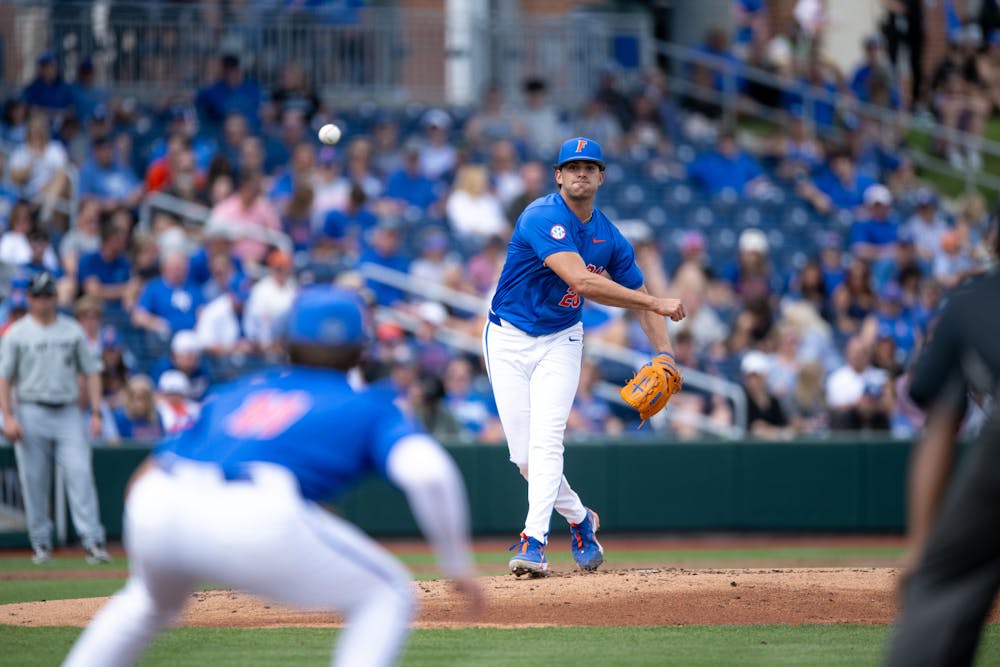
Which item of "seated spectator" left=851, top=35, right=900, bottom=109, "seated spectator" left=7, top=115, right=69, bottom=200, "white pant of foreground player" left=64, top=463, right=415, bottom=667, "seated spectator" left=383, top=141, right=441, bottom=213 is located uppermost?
"white pant of foreground player" left=64, top=463, right=415, bottom=667

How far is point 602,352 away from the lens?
14.1 m

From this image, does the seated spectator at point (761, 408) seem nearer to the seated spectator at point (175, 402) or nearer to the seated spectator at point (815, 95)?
the seated spectator at point (175, 402)

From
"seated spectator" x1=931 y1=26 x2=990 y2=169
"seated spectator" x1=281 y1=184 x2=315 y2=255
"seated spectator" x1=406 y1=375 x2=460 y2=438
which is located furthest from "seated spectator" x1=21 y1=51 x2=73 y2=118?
"seated spectator" x1=931 y1=26 x2=990 y2=169

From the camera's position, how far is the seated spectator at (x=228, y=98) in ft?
56.4

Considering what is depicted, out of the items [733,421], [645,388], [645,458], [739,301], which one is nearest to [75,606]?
[645,388]

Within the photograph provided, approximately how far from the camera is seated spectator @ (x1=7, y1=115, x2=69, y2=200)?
15.0m

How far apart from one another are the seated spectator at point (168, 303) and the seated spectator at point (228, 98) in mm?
3907

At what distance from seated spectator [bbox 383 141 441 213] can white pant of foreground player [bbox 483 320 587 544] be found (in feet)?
27.9

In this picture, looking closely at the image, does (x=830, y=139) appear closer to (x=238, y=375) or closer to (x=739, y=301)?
(x=739, y=301)

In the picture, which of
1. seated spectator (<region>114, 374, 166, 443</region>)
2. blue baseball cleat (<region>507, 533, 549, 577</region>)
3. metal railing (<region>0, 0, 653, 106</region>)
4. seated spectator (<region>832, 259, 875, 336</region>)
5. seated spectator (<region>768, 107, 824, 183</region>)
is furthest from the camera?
seated spectator (<region>768, 107, 824, 183</region>)

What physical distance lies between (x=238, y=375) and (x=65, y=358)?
2394 millimetres

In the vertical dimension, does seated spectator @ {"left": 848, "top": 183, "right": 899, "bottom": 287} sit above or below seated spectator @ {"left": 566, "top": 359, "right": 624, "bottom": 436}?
above

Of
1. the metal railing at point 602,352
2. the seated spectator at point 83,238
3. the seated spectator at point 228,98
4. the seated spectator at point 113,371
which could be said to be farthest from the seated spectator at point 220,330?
the seated spectator at point 228,98

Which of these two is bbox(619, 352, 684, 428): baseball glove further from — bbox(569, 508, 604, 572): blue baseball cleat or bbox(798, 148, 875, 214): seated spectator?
bbox(798, 148, 875, 214): seated spectator
